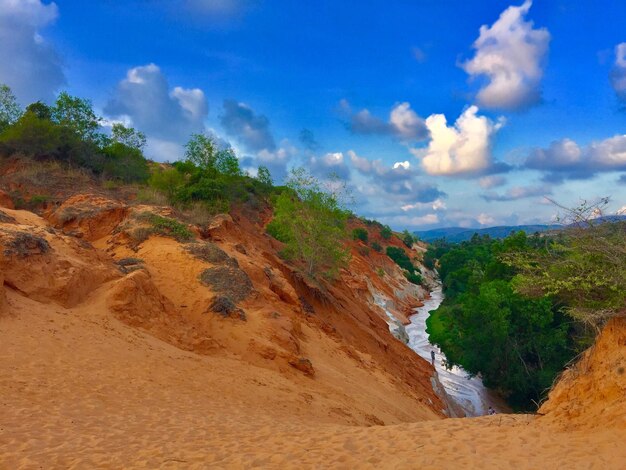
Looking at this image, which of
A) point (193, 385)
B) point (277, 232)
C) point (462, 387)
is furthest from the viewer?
point (277, 232)

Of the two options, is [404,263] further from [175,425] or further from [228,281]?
[175,425]

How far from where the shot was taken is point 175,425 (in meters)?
8.18

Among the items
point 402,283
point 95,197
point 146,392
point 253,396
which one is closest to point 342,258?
point 95,197

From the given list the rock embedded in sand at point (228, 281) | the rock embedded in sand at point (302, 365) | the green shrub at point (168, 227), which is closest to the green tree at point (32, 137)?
the green shrub at point (168, 227)

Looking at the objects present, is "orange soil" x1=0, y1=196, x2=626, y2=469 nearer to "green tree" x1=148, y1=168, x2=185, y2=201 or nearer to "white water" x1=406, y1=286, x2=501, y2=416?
"white water" x1=406, y1=286, x2=501, y2=416

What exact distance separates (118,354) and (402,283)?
57544 mm

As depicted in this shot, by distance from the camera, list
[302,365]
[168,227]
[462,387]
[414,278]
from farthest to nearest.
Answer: [414,278] < [462,387] < [168,227] < [302,365]

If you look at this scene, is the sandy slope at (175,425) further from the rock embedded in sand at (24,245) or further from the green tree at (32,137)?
the green tree at (32,137)

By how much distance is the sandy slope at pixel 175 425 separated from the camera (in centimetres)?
666

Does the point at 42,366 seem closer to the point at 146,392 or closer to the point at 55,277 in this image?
→ the point at 146,392

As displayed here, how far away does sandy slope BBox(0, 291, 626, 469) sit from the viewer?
666 cm

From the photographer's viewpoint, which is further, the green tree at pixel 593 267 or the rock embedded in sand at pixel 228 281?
the rock embedded in sand at pixel 228 281

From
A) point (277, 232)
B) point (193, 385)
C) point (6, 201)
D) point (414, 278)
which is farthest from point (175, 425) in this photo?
point (414, 278)

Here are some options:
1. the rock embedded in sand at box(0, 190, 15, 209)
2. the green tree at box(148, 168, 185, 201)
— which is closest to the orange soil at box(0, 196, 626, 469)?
the rock embedded in sand at box(0, 190, 15, 209)
